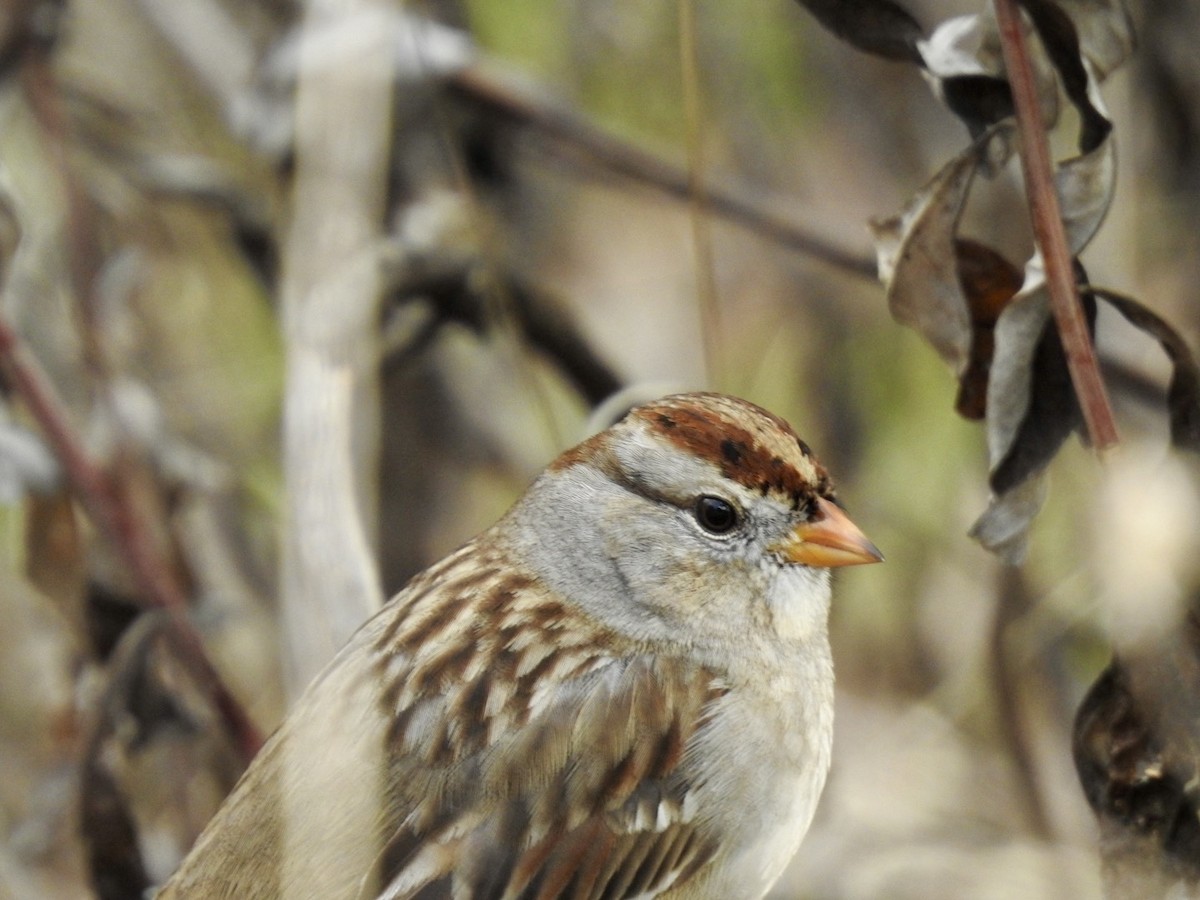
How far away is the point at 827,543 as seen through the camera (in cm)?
185

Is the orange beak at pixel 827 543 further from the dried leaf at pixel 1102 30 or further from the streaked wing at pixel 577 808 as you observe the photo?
the dried leaf at pixel 1102 30

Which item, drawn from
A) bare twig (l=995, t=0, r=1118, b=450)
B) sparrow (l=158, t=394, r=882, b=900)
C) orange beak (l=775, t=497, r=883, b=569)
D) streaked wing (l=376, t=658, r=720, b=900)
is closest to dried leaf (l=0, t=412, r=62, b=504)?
sparrow (l=158, t=394, r=882, b=900)

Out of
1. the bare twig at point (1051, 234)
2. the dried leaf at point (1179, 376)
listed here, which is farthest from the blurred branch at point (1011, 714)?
the bare twig at point (1051, 234)

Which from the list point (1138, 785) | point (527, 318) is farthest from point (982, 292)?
point (527, 318)

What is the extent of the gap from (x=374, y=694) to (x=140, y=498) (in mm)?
881

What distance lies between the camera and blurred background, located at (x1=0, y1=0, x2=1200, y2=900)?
2.22m

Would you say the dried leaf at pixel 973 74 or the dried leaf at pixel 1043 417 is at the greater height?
the dried leaf at pixel 973 74

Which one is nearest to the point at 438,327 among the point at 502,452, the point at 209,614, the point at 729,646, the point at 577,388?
the point at 577,388

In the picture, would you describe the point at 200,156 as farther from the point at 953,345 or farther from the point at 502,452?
the point at 953,345

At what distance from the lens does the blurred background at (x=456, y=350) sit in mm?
2223

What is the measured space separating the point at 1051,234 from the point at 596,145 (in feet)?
5.15

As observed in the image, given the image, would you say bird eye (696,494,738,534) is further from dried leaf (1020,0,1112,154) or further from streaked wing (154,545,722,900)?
dried leaf (1020,0,1112,154)

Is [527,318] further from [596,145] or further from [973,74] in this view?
[973,74]

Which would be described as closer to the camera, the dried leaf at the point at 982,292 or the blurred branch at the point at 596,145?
the dried leaf at the point at 982,292
